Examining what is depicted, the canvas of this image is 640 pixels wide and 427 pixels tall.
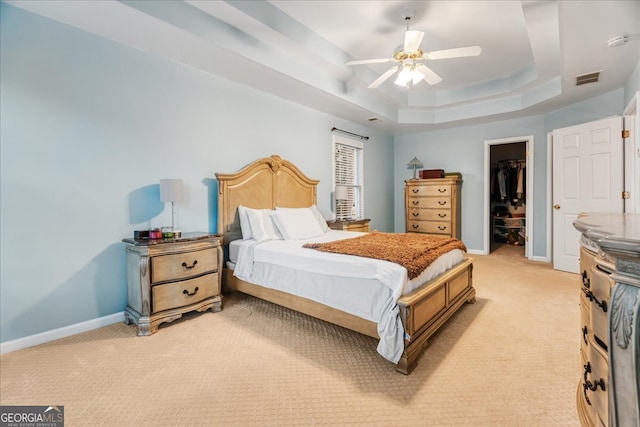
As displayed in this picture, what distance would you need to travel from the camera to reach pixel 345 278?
2.16 m

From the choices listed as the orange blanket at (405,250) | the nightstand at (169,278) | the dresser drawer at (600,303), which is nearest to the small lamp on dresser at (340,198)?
the orange blanket at (405,250)

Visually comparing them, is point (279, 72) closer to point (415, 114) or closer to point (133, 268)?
point (133, 268)

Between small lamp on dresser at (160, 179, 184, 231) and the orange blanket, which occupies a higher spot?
small lamp on dresser at (160, 179, 184, 231)

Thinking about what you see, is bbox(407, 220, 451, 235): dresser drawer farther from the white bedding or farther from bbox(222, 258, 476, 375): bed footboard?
the white bedding

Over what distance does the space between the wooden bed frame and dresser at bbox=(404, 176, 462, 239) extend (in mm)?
2392

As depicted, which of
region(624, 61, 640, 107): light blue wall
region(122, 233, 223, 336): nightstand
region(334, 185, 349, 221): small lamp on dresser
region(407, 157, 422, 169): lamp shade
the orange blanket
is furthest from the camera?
region(407, 157, 422, 169): lamp shade

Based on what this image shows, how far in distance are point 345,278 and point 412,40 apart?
213cm

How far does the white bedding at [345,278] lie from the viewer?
1915 millimetres

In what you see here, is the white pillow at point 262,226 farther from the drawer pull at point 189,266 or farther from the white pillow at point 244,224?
the drawer pull at point 189,266

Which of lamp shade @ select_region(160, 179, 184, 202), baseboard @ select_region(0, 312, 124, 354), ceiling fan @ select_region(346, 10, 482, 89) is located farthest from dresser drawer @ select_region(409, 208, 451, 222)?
baseboard @ select_region(0, 312, 124, 354)

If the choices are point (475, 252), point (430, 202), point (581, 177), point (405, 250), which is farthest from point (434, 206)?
point (405, 250)

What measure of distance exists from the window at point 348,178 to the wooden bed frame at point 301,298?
0.75 m

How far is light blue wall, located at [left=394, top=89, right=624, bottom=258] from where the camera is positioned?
14.8ft

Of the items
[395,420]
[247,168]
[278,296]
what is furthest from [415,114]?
[395,420]
